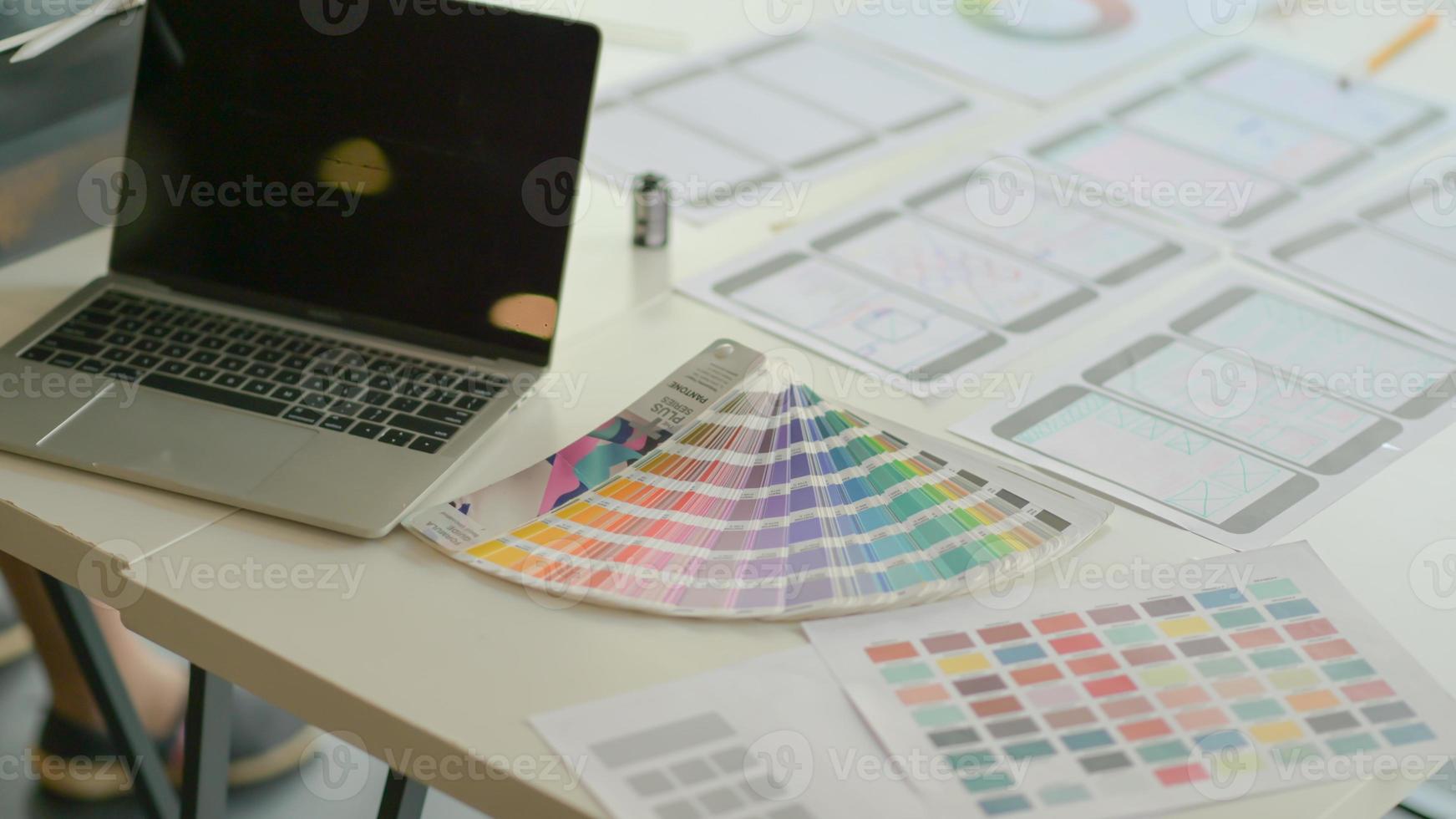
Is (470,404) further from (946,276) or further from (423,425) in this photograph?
(946,276)

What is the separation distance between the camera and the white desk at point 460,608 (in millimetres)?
756

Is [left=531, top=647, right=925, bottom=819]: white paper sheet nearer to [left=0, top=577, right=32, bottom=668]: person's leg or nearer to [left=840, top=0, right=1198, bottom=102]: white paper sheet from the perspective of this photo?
[left=840, top=0, right=1198, bottom=102]: white paper sheet

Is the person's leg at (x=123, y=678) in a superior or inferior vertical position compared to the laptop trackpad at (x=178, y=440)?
inferior

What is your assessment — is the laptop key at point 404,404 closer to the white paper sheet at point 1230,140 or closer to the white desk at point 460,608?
the white desk at point 460,608

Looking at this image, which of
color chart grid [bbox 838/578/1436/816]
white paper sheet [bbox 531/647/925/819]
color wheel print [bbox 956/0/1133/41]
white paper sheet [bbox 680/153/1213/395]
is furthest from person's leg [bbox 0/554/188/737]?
color wheel print [bbox 956/0/1133/41]

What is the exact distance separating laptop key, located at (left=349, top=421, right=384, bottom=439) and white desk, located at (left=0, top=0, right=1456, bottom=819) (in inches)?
2.6

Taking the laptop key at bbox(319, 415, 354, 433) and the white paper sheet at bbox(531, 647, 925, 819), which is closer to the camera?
the white paper sheet at bbox(531, 647, 925, 819)

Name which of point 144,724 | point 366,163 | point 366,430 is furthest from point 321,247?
point 144,724

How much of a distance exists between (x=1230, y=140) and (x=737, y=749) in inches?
39.4

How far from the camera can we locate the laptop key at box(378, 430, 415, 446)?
95cm

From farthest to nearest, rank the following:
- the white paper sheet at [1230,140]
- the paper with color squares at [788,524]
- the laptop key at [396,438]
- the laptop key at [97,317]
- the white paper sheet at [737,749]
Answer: the white paper sheet at [1230,140]
the laptop key at [97,317]
the laptop key at [396,438]
the paper with color squares at [788,524]
the white paper sheet at [737,749]

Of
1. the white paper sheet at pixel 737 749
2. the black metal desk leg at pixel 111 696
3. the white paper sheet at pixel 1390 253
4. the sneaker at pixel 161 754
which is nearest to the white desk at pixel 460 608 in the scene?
the white paper sheet at pixel 737 749

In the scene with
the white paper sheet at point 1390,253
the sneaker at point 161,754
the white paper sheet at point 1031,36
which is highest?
the white paper sheet at point 1031,36

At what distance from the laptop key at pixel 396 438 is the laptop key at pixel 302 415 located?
52 millimetres
